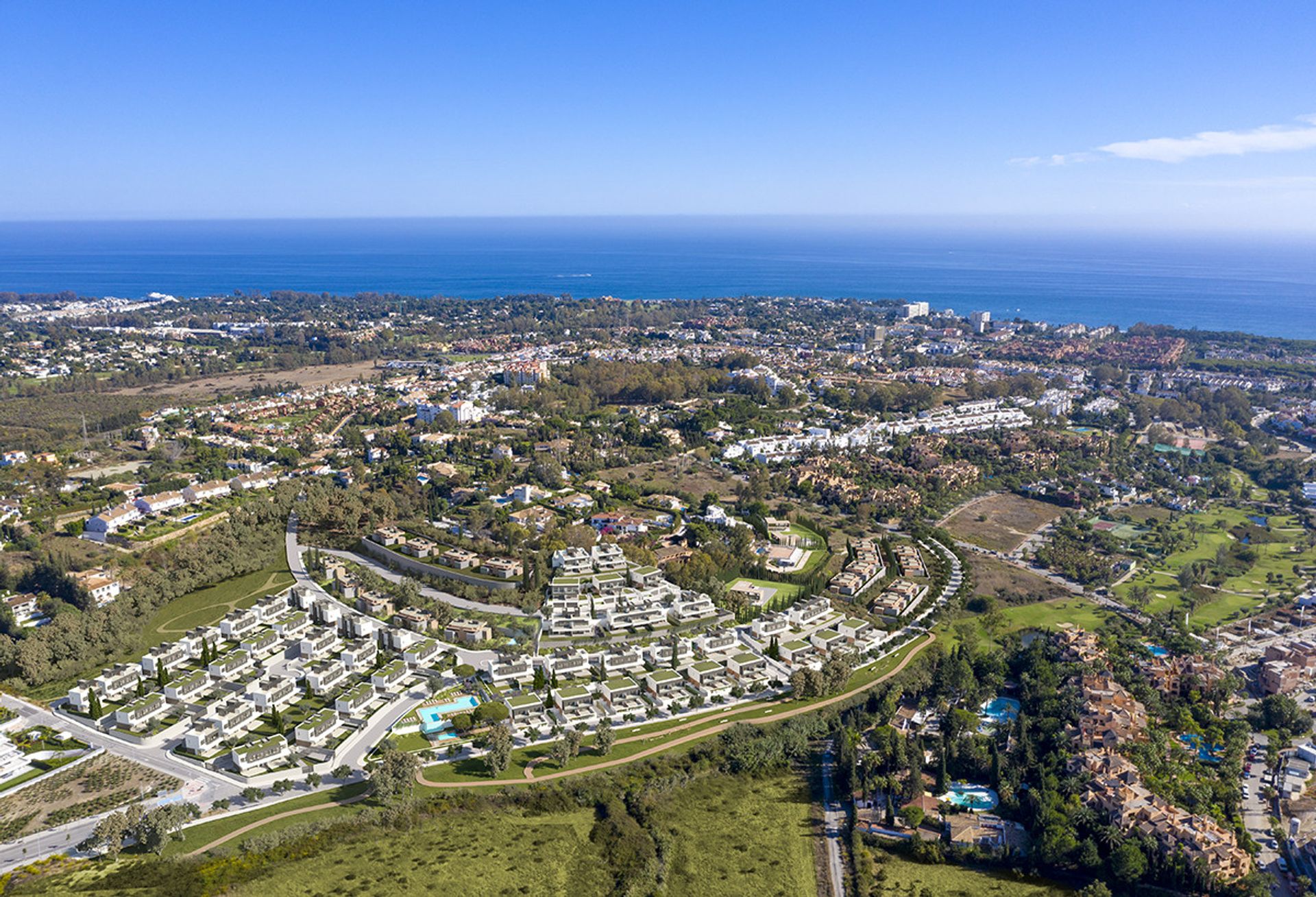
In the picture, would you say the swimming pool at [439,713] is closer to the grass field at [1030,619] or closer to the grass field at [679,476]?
the grass field at [1030,619]

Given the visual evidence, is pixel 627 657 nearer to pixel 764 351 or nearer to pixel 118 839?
pixel 118 839

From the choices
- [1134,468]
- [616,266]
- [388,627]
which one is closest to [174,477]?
[388,627]

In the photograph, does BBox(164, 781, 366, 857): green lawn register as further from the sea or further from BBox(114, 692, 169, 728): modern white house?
the sea

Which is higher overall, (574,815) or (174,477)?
(174,477)

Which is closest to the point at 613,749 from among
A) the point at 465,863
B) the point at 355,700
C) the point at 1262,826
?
the point at 465,863

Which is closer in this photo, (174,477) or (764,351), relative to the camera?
(174,477)

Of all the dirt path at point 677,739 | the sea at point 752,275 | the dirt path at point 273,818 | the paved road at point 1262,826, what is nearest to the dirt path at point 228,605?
the dirt path at point 273,818
